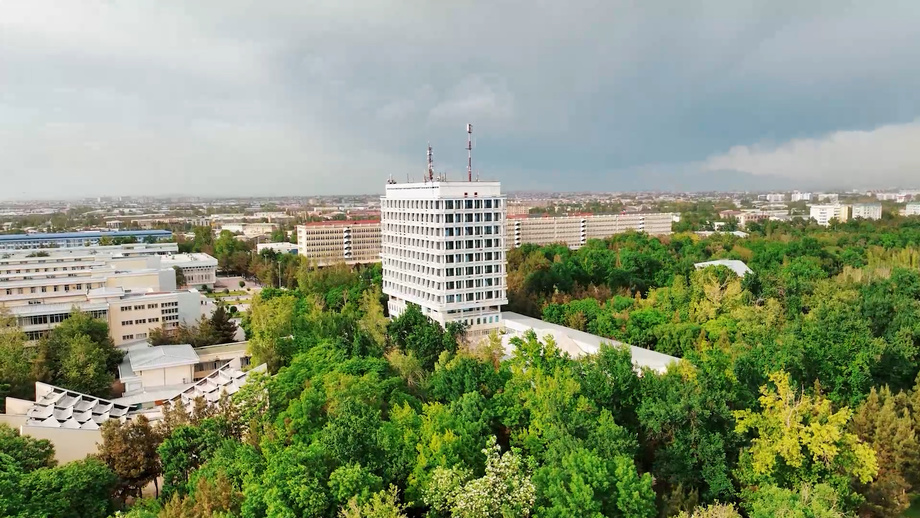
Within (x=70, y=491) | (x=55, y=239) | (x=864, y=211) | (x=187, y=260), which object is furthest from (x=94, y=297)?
(x=864, y=211)

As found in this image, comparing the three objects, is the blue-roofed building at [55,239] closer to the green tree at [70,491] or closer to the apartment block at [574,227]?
the apartment block at [574,227]

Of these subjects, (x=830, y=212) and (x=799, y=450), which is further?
(x=830, y=212)

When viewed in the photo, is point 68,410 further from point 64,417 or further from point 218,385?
point 218,385

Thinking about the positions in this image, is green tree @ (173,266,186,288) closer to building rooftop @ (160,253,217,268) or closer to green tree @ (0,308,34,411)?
building rooftop @ (160,253,217,268)

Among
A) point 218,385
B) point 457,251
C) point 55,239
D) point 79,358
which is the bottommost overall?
point 218,385

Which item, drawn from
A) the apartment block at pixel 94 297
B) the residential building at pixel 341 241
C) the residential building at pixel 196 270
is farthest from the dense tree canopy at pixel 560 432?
the residential building at pixel 341 241

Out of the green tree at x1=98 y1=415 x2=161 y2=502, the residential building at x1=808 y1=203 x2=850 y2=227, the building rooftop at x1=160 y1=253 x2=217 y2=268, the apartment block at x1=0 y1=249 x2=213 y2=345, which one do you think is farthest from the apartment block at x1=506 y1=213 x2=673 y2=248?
the green tree at x1=98 y1=415 x2=161 y2=502
